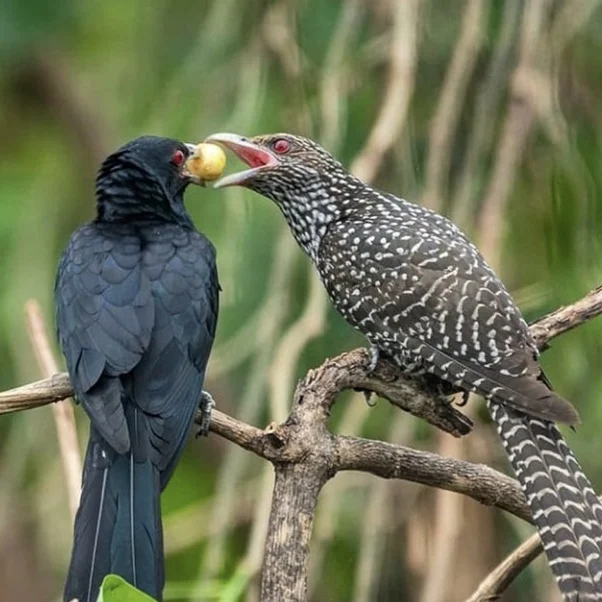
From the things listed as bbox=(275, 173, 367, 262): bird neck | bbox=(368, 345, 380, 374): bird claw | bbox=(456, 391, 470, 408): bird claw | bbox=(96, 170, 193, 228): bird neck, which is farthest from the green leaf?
bbox=(275, 173, 367, 262): bird neck

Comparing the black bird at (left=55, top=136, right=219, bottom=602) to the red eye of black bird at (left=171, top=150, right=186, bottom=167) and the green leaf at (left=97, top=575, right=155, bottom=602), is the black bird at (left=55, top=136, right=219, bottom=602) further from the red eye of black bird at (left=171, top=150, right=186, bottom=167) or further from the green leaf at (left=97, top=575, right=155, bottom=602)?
the green leaf at (left=97, top=575, right=155, bottom=602)

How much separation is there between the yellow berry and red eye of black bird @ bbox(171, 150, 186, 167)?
18mm

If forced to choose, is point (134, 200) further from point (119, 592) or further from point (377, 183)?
point (119, 592)

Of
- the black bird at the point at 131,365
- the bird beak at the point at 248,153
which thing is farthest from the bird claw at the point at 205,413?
the bird beak at the point at 248,153

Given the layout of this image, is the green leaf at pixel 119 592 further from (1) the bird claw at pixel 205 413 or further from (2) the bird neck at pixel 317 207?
(2) the bird neck at pixel 317 207

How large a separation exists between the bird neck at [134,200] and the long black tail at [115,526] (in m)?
0.82

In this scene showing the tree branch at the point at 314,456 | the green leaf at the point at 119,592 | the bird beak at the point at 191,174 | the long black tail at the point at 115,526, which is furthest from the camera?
the bird beak at the point at 191,174

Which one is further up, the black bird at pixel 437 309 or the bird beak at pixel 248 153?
the bird beak at pixel 248 153

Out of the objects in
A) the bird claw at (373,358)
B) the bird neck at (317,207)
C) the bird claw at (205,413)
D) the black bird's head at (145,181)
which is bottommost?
the bird claw at (205,413)

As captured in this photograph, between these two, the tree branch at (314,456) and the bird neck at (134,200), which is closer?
the tree branch at (314,456)

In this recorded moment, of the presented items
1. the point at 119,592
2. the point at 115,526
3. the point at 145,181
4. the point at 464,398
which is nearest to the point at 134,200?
the point at 145,181

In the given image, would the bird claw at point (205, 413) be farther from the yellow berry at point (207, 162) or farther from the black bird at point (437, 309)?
the yellow berry at point (207, 162)

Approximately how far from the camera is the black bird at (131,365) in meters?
3.29

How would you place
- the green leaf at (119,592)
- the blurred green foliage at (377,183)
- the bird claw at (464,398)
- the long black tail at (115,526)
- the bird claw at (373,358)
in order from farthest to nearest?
the blurred green foliage at (377,183) → the bird claw at (464,398) → the bird claw at (373,358) → the long black tail at (115,526) → the green leaf at (119,592)
